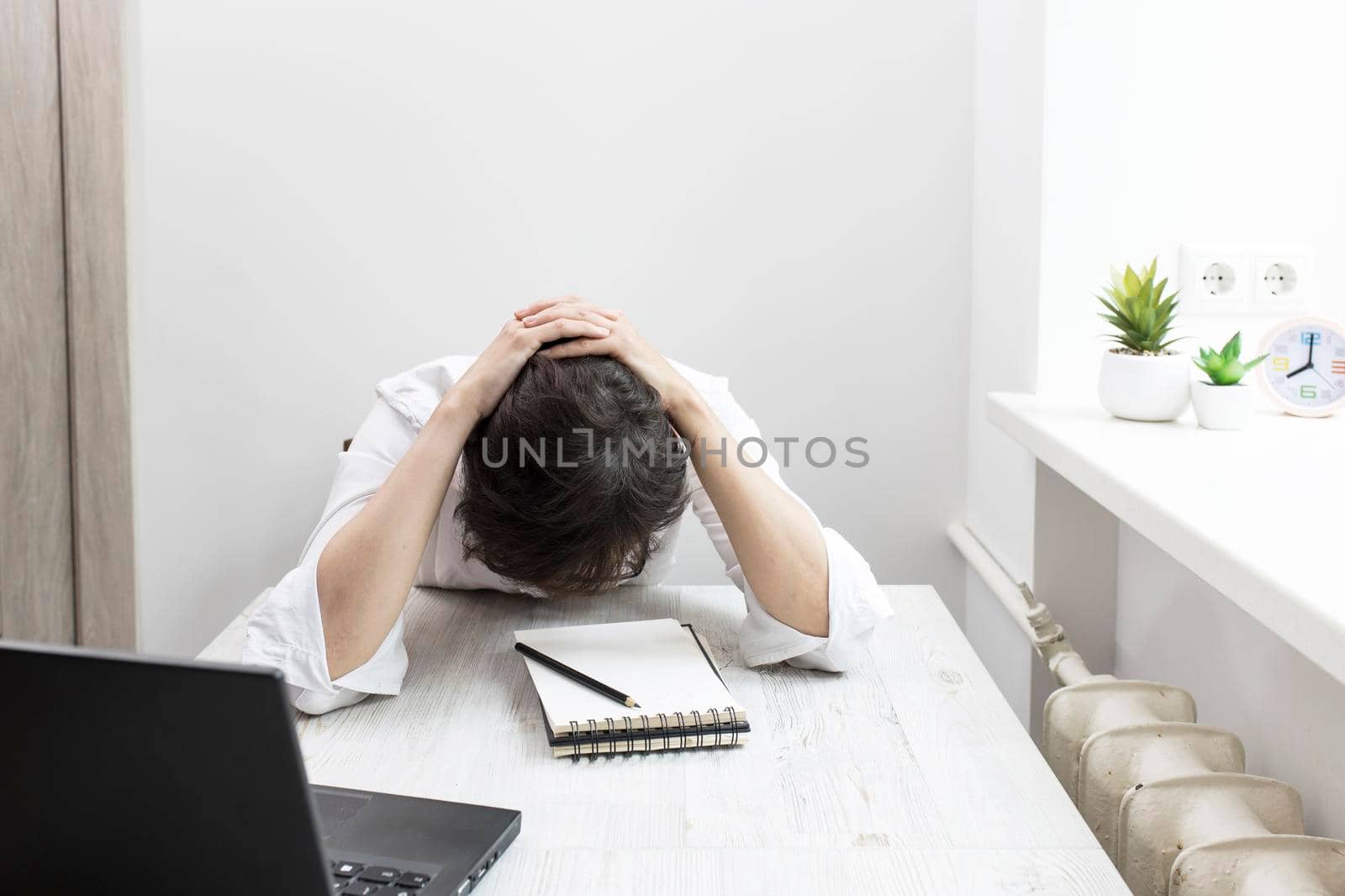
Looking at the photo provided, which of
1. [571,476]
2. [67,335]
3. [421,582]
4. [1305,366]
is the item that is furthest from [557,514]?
[67,335]

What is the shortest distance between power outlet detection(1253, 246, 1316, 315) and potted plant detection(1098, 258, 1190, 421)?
0.61 ft

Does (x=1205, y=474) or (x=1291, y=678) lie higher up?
(x=1205, y=474)

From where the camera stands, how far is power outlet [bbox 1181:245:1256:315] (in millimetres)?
1508

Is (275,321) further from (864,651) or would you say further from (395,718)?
(864,651)

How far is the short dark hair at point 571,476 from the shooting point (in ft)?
3.49

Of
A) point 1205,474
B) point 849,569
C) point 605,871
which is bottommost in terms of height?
point 605,871

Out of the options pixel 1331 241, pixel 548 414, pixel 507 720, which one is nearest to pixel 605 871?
pixel 507 720

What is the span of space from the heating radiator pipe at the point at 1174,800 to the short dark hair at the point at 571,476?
507 millimetres

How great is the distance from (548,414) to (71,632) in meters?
1.31

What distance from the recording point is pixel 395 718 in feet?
3.31

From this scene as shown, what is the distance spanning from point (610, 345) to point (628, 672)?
35cm

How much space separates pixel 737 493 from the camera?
1.20 metres

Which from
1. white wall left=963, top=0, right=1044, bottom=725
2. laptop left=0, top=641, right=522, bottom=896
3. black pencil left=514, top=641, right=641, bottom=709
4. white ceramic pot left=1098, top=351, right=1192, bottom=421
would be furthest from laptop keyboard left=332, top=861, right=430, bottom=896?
white wall left=963, top=0, right=1044, bottom=725

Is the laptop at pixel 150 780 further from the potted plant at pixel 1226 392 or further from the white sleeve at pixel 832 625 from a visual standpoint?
the potted plant at pixel 1226 392
